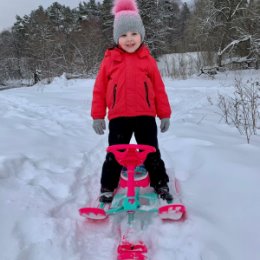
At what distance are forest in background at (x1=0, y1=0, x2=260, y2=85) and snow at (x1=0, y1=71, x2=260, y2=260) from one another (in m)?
14.3

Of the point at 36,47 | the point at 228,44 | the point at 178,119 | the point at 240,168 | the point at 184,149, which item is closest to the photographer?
the point at 240,168

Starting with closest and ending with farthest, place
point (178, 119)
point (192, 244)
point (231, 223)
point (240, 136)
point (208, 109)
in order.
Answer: point (192, 244) → point (231, 223) → point (240, 136) → point (178, 119) → point (208, 109)

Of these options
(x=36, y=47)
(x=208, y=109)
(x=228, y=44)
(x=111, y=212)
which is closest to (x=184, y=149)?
(x=111, y=212)

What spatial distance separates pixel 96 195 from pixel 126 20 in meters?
1.51

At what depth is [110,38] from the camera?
28188mm

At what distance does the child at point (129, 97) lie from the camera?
2.75 meters

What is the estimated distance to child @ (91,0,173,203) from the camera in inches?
108

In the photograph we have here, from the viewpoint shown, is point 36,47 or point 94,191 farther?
point 36,47

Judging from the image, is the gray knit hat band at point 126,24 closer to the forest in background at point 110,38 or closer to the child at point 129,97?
the child at point 129,97

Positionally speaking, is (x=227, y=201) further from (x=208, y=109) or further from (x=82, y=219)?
(x=208, y=109)

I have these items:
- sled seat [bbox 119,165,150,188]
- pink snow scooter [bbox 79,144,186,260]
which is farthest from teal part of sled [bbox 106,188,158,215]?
sled seat [bbox 119,165,150,188]

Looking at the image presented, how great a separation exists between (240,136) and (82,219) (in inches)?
109

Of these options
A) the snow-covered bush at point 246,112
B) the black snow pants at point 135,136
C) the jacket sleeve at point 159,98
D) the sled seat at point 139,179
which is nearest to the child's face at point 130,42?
the jacket sleeve at point 159,98

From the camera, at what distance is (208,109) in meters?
6.86
